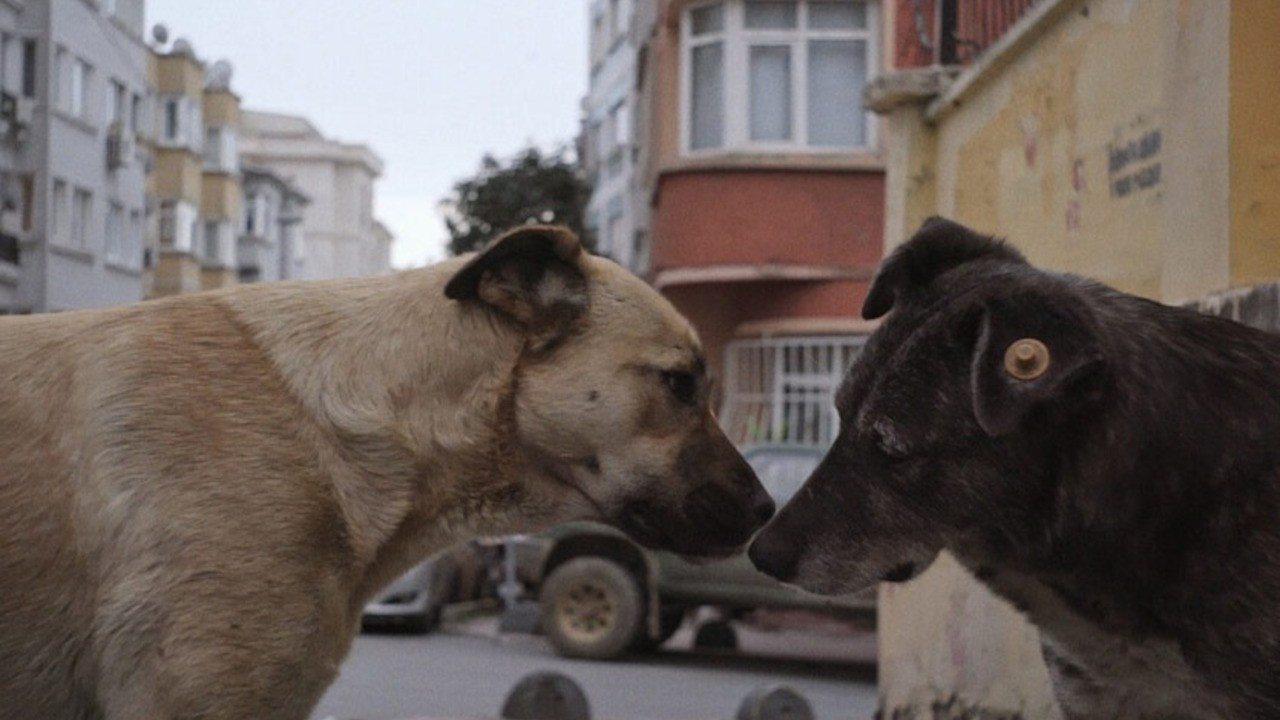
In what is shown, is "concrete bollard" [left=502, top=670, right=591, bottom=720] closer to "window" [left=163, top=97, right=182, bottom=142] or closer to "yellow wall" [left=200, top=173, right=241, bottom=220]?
"window" [left=163, top=97, right=182, bottom=142]

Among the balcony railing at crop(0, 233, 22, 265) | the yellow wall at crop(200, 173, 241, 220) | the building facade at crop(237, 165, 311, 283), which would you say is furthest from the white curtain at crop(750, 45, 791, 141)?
the building facade at crop(237, 165, 311, 283)

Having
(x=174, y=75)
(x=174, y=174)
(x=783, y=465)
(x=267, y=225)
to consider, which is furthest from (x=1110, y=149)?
(x=267, y=225)

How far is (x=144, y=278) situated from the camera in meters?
54.8

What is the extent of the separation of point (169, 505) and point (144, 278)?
5226 cm

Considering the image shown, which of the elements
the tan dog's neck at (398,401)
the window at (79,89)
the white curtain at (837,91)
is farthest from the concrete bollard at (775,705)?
the window at (79,89)

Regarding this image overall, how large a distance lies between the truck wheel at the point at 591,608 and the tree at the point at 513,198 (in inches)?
745

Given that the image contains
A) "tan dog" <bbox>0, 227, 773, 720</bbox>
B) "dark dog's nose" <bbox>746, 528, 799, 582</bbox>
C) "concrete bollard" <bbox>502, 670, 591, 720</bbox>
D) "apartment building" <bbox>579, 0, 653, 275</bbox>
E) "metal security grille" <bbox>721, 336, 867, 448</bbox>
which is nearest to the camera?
"tan dog" <bbox>0, 227, 773, 720</bbox>

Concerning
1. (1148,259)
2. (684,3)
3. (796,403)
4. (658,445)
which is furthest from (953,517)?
(684,3)

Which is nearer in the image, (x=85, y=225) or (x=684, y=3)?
(x=684, y=3)

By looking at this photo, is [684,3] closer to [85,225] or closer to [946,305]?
[946,305]

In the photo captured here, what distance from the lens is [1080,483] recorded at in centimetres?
400

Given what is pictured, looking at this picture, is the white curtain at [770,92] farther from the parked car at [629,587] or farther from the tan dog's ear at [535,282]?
the tan dog's ear at [535,282]

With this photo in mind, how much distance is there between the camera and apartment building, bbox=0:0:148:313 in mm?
42438

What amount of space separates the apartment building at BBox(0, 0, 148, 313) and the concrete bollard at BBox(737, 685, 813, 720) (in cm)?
3389
